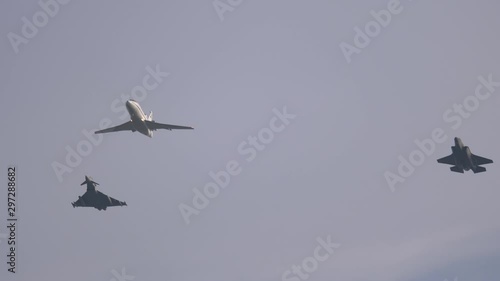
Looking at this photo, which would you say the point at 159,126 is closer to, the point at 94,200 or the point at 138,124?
the point at 138,124

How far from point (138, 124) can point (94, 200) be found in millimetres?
17084

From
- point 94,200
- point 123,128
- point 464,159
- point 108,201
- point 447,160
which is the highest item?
point 123,128

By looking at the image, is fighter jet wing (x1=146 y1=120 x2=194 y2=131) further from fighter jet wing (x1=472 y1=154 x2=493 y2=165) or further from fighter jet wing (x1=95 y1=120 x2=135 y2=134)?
fighter jet wing (x1=472 y1=154 x2=493 y2=165)

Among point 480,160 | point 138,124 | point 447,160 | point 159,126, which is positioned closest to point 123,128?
point 138,124

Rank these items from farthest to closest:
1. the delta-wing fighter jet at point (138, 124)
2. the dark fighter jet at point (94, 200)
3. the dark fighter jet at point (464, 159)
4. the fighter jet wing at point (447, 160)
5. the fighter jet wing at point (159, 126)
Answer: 1. the fighter jet wing at point (159, 126)
2. the delta-wing fighter jet at point (138, 124)
3. the fighter jet wing at point (447, 160)
4. the dark fighter jet at point (94, 200)
5. the dark fighter jet at point (464, 159)

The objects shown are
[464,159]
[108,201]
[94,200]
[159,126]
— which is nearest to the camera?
[464,159]

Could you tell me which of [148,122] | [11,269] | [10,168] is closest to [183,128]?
[148,122]

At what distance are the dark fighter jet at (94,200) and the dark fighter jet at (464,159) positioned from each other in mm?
53009

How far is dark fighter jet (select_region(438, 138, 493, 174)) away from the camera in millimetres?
105562

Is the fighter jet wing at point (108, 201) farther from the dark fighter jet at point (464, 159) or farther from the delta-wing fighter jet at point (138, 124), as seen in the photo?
the dark fighter jet at point (464, 159)

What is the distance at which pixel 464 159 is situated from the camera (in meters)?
106

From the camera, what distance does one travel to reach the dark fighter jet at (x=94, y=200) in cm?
10969

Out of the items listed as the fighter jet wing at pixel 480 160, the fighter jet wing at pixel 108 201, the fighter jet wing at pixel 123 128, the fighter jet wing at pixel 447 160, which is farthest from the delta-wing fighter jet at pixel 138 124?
the fighter jet wing at pixel 480 160

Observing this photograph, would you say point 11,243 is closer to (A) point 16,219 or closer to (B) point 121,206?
(A) point 16,219
